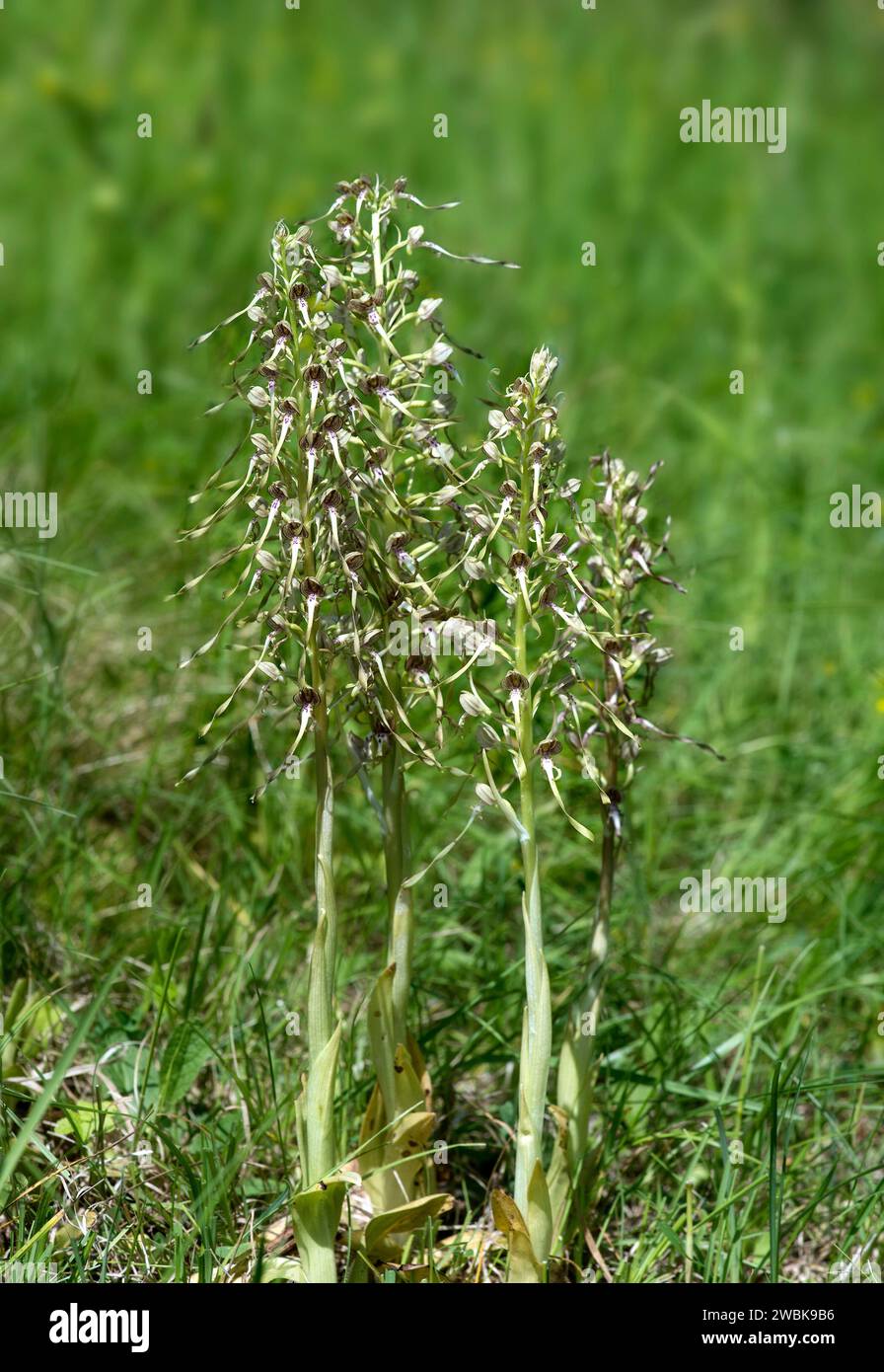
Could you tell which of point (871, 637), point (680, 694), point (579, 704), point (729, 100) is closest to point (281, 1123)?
point (579, 704)

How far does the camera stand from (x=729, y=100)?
27.7 ft

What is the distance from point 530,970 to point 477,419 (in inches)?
145

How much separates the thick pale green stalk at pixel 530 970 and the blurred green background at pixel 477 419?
55 cm

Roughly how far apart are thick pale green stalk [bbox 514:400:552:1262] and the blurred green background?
55 centimetres

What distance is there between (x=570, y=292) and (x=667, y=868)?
3797mm

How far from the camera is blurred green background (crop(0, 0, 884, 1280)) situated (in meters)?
3.15

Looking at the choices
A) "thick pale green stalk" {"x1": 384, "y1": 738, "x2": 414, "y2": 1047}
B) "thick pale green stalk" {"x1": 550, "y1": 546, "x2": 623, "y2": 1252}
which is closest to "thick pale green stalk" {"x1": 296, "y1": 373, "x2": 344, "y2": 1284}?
"thick pale green stalk" {"x1": 384, "y1": 738, "x2": 414, "y2": 1047}

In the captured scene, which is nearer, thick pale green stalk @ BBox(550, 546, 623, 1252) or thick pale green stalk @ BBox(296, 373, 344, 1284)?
thick pale green stalk @ BBox(296, 373, 344, 1284)

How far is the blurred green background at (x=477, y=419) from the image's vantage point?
10.3 ft

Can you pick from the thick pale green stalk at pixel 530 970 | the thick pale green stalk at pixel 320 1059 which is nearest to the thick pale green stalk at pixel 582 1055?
the thick pale green stalk at pixel 530 970

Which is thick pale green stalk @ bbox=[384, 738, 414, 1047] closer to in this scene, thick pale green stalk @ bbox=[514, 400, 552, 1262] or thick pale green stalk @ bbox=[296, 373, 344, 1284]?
thick pale green stalk @ bbox=[296, 373, 344, 1284]

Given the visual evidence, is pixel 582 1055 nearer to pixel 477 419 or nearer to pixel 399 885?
pixel 399 885

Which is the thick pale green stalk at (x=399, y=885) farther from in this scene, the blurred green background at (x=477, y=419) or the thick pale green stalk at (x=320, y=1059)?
the blurred green background at (x=477, y=419)
